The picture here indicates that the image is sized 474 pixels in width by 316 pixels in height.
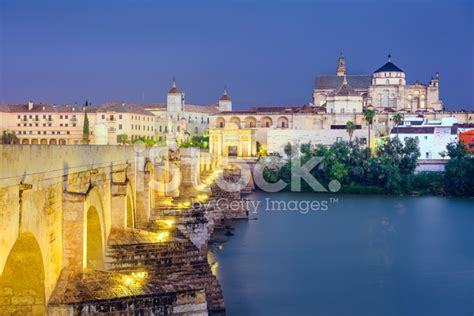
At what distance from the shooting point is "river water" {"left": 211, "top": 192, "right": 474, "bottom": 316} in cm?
1424

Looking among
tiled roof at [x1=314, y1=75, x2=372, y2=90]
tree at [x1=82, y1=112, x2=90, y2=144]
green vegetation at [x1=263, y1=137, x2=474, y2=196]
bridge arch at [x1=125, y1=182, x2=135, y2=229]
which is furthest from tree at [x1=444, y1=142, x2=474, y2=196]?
bridge arch at [x1=125, y1=182, x2=135, y2=229]

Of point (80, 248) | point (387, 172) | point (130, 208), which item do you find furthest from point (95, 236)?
point (387, 172)

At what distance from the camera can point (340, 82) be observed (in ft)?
232

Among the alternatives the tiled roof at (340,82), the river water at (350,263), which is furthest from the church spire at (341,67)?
the river water at (350,263)

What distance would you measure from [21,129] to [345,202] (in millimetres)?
25496

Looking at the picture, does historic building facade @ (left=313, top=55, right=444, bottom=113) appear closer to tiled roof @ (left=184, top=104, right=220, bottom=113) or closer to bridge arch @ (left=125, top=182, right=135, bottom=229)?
tiled roof @ (left=184, top=104, right=220, bottom=113)

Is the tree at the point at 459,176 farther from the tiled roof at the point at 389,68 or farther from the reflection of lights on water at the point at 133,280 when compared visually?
the reflection of lights on water at the point at 133,280

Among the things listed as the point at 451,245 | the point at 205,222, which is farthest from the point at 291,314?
the point at 451,245

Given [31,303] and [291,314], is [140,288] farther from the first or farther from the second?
[291,314]

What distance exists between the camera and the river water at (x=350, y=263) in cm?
1424

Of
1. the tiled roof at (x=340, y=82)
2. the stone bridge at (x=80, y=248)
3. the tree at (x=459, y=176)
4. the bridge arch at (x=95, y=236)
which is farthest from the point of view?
the tiled roof at (x=340, y=82)

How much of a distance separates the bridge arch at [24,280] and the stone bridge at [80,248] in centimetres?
1

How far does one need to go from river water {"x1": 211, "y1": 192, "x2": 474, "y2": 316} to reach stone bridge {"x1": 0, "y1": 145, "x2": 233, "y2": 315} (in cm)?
299

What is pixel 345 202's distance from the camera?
35344 mm
